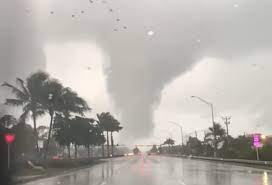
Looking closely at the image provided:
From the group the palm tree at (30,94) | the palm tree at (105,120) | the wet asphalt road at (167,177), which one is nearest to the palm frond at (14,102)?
the palm tree at (30,94)

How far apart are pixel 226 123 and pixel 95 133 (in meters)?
32.4

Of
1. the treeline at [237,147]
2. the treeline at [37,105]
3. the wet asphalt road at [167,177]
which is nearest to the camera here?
the wet asphalt road at [167,177]

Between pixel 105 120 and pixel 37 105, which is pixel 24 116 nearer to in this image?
pixel 37 105

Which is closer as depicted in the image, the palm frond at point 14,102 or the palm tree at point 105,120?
the palm frond at point 14,102

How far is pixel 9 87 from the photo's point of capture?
5581 cm

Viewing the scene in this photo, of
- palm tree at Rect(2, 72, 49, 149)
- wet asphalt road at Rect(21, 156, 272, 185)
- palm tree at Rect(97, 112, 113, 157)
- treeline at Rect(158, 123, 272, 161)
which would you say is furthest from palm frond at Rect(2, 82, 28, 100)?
palm tree at Rect(97, 112, 113, 157)

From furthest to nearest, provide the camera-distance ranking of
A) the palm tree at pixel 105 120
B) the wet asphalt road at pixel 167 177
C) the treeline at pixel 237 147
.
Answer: the palm tree at pixel 105 120 → the treeline at pixel 237 147 → the wet asphalt road at pixel 167 177

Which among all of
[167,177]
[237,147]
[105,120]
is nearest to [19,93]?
[167,177]

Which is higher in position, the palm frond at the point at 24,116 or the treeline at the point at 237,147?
the palm frond at the point at 24,116

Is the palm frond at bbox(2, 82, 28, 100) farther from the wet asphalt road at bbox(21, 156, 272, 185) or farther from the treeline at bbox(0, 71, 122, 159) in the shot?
the wet asphalt road at bbox(21, 156, 272, 185)

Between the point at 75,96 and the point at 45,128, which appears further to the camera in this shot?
the point at 45,128

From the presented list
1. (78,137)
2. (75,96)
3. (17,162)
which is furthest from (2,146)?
(78,137)

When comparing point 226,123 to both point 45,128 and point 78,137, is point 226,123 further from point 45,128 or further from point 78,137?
point 45,128

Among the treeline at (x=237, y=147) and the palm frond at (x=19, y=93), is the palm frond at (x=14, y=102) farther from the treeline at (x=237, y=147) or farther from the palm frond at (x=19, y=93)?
the treeline at (x=237, y=147)
